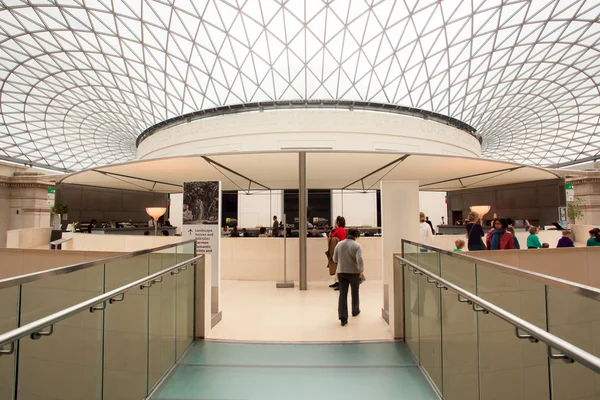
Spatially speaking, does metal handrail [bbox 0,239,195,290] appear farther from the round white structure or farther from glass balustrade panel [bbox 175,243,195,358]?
the round white structure

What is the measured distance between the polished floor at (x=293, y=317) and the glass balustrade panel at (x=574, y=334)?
4483 millimetres

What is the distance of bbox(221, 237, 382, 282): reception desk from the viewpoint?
12172mm

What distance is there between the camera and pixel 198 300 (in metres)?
6.28

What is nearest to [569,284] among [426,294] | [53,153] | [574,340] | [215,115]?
[574,340]

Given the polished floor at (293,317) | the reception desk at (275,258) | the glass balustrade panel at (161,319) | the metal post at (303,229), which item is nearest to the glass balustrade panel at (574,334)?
the glass balustrade panel at (161,319)

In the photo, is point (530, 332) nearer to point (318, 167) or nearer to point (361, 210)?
point (318, 167)

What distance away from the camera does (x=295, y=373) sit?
4.70m

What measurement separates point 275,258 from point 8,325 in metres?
10.4

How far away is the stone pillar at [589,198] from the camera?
2947 cm

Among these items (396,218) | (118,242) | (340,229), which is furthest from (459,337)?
(118,242)

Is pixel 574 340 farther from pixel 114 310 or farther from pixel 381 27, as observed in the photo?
pixel 381 27

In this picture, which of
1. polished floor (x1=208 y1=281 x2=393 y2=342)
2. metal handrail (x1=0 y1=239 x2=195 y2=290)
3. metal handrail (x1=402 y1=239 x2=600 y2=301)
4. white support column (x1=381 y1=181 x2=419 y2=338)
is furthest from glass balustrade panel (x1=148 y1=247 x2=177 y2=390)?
white support column (x1=381 y1=181 x2=419 y2=338)

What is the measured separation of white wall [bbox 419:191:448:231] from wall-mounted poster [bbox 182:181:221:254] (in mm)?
32362

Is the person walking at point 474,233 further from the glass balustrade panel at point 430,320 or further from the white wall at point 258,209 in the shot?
the white wall at point 258,209
